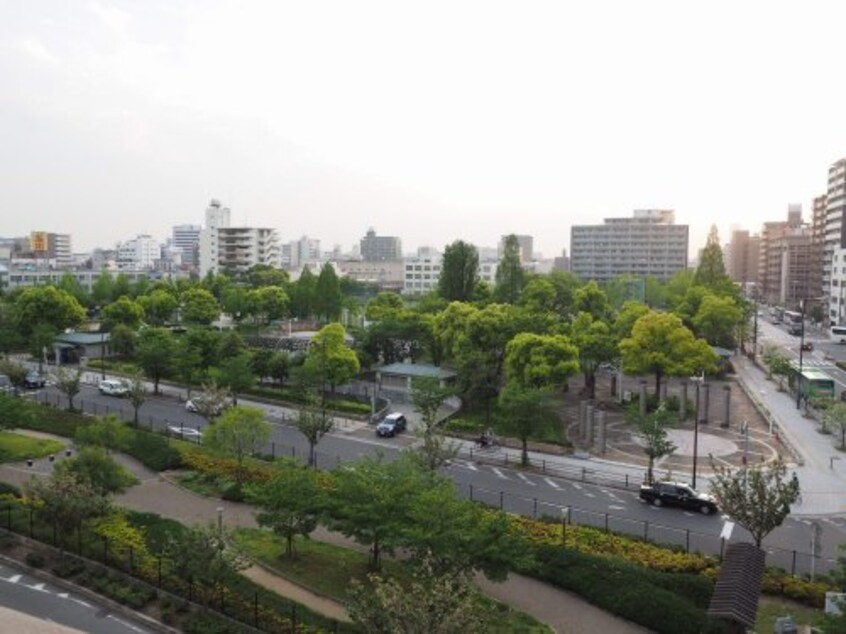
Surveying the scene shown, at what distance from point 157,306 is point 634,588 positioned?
6232 cm

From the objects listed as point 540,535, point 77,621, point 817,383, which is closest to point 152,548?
point 77,621

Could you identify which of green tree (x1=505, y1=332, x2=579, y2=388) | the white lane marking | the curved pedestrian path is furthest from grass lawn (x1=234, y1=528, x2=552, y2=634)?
green tree (x1=505, y1=332, x2=579, y2=388)

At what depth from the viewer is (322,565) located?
21.8 metres

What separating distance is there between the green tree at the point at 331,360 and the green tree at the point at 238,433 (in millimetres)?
12894

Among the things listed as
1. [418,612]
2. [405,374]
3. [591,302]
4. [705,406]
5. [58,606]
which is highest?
[591,302]

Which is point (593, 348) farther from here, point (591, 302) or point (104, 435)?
point (104, 435)

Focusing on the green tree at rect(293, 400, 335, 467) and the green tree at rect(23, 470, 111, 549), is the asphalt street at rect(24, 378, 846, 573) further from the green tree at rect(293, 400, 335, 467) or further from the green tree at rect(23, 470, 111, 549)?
the green tree at rect(23, 470, 111, 549)

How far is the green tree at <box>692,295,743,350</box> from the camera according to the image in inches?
2413

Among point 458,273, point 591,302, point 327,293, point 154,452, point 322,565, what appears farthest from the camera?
point 327,293

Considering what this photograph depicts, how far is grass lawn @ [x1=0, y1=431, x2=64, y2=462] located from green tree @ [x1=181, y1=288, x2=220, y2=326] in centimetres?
3693

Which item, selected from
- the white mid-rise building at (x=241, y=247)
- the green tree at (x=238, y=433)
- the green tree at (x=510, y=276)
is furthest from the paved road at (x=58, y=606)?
the white mid-rise building at (x=241, y=247)

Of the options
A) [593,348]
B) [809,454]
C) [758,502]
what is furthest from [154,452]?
[809,454]

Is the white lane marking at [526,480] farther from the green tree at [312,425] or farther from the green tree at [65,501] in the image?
the green tree at [65,501]

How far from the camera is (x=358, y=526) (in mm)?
20062
